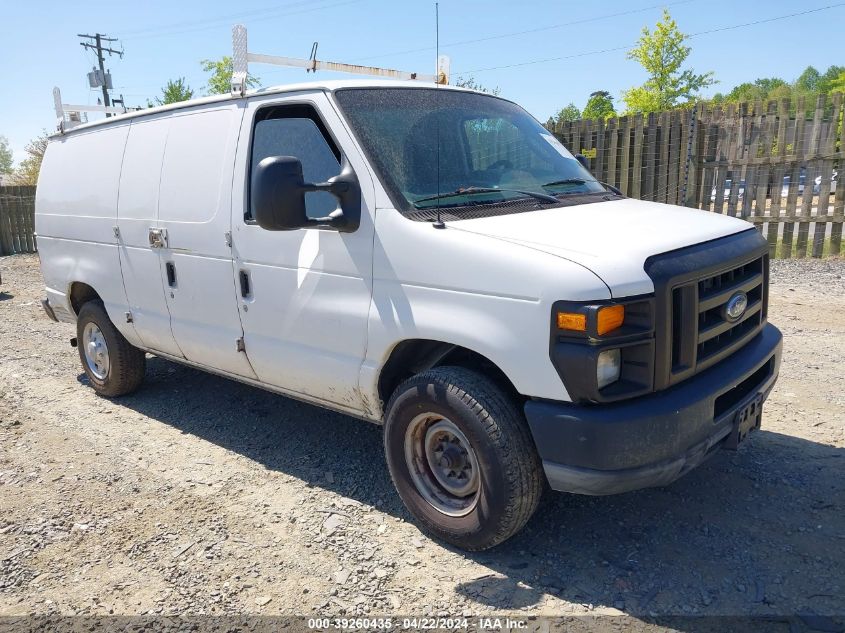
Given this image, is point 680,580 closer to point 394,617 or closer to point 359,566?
point 394,617

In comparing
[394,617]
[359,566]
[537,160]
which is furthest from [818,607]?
[537,160]

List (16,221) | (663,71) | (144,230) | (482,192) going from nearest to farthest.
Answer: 1. (482,192)
2. (144,230)
3. (16,221)
4. (663,71)

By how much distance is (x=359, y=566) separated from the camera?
319 cm

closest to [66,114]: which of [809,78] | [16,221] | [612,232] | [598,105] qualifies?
[612,232]

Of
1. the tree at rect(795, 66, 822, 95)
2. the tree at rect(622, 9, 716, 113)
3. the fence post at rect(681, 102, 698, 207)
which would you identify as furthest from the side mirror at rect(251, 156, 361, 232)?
the tree at rect(795, 66, 822, 95)

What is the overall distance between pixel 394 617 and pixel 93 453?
113 inches

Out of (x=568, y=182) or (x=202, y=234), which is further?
(x=202, y=234)

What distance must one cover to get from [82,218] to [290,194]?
315cm

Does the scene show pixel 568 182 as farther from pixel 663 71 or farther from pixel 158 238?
pixel 663 71

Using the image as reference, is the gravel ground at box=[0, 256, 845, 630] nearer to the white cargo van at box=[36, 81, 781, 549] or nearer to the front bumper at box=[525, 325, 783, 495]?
the white cargo van at box=[36, 81, 781, 549]

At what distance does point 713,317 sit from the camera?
3.01m

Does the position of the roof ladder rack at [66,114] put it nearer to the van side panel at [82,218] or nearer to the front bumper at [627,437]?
the van side panel at [82,218]

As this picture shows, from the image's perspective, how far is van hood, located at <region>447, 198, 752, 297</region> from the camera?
8.69 feet

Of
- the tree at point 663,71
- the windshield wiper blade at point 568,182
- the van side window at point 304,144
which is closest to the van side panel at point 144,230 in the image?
the van side window at point 304,144
